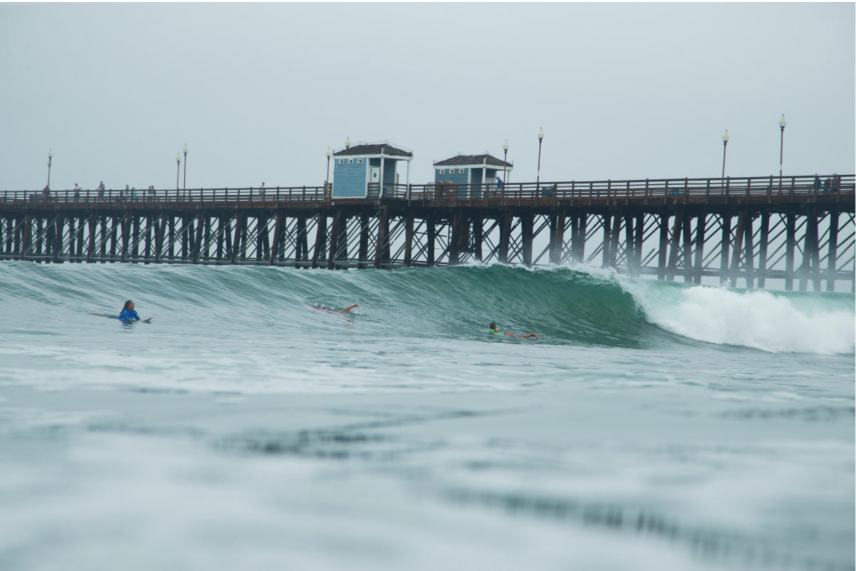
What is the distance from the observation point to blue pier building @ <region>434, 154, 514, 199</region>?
4100 centimetres

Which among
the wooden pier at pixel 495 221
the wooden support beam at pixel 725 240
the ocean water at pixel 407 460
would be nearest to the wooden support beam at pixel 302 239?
the wooden pier at pixel 495 221

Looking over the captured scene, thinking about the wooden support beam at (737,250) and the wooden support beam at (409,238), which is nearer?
the wooden support beam at (737,250)

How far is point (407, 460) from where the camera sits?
5.10 metres

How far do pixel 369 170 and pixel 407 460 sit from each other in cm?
3695

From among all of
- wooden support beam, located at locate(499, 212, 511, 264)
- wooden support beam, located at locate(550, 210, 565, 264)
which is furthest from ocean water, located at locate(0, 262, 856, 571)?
wooden support beam, located at locate(499, 212, 511, 264)

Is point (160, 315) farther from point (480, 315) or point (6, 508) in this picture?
point (6, 508)

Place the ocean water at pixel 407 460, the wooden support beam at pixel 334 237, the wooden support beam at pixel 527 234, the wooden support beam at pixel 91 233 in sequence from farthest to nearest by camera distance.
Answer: the wooden support beam at pixel 91 233 < the wooden support beam at pixel 334 237 < the wooden support beam at pixel 527 234 < the ocean water at pixel 407 460

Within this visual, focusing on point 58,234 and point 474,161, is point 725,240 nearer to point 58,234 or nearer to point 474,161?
point 474,161

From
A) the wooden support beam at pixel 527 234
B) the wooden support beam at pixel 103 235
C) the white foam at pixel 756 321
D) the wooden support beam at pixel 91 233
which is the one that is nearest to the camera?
the white foam at pixel 756 321

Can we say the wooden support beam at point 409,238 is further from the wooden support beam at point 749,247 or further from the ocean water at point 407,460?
the ocean water at point 407,460

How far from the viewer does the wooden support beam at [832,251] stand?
1244 inches

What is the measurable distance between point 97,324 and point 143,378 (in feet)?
27.8

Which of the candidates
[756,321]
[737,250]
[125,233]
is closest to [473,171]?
[737,250]

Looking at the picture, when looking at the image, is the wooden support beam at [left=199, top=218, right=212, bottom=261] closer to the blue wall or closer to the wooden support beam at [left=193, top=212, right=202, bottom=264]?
the wooden support beam at [left=193, top=212, right=202, bottom=264]
